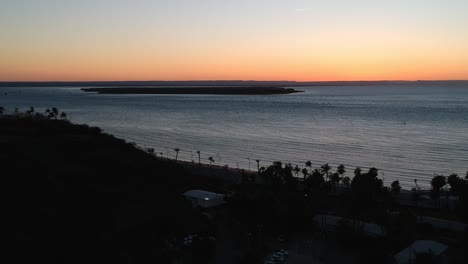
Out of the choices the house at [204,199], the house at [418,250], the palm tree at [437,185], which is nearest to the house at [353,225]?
the house at [418,250]

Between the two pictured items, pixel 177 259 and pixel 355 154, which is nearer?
pixel 177 259

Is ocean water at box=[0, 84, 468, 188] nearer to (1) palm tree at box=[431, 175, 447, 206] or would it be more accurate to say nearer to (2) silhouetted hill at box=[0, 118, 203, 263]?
(1) palm tree at box=[431, 175, 447, 206]

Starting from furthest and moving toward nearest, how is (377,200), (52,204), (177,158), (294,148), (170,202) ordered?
(294,148), (177,158), (170,202), (377,200), (52,204)

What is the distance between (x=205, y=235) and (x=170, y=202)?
5573 millimetres

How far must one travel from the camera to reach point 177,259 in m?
17.3

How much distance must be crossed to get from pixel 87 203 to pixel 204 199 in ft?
20.8

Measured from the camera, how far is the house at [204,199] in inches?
985

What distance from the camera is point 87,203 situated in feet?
70.1

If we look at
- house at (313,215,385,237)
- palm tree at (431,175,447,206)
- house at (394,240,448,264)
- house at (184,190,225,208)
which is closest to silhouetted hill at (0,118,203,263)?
house at (184,190,225,208)

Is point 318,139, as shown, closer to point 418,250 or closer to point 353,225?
point 353,225

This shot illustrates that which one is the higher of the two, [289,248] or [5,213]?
[5,213]

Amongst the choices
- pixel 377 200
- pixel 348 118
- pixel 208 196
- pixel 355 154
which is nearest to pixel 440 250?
pixel 377 200

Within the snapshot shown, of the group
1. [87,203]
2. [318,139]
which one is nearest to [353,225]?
[87,203]

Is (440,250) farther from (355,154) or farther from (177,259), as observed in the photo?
(355,154)
